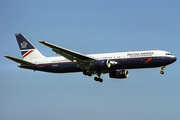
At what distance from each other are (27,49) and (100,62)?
1885 cm

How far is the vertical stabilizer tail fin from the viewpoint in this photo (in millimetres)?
69750

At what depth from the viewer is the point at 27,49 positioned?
70.9 m

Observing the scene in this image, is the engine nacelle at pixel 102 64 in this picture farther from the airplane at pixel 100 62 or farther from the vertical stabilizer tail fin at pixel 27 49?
the vertical stabilizer tail fin at pixel 27 49

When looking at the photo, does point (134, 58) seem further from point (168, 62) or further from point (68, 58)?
point (68, 58)

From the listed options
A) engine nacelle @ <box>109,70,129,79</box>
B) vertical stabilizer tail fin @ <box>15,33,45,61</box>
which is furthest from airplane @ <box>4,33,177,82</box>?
vertical stabilizer tail fin @ <box>15,33,45,61</box>

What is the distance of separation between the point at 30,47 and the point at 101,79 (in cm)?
1671

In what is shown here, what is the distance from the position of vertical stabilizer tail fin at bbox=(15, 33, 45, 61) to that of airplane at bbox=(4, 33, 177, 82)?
9.85ft

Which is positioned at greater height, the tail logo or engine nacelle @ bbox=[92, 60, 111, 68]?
the tail logo

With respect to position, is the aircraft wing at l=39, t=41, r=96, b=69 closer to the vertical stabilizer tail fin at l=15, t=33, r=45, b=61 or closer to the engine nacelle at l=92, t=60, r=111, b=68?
the engine nacelle at l=92, t=60, r=111, b=68

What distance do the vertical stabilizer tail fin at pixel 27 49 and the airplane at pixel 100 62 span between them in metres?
3.00

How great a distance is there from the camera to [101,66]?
59.6 m

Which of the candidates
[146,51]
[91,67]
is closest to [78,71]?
[91,67]

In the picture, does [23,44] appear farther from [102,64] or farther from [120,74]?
[120,74]

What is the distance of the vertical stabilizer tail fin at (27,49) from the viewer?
6975 cm
